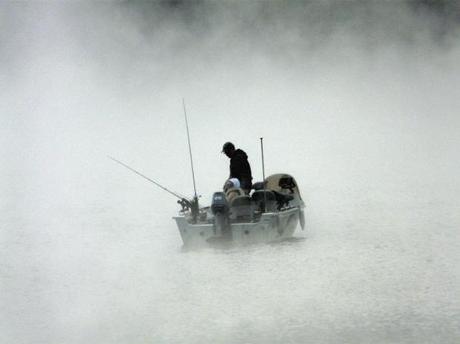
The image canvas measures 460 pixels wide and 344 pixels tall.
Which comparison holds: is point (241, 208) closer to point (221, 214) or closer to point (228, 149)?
point (221, 214)

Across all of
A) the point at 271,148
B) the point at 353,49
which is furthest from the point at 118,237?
the point at 353,49

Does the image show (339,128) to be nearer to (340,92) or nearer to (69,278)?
(340,92)

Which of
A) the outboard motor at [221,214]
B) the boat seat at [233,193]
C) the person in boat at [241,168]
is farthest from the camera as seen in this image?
the person in boat at [241,168]

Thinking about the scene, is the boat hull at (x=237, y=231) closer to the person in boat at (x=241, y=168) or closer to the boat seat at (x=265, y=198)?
the boat seat at (x=265, y=198)

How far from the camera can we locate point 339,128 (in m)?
107

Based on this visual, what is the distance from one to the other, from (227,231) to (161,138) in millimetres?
71015

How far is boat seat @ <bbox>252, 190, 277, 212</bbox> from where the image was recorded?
32156 mm

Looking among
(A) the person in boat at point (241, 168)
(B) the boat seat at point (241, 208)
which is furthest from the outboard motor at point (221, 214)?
(A) the person in boat at point (241, 168)

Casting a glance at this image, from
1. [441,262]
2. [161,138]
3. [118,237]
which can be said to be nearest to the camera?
[441,262]

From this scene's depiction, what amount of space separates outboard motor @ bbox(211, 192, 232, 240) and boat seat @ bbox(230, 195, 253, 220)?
0.45m

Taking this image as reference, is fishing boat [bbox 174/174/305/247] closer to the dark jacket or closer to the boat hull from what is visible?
the boat hull

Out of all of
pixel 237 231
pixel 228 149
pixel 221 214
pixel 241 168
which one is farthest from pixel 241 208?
pixel 228 149

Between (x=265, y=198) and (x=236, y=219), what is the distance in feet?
3.69

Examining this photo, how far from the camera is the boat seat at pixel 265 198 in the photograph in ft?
105
